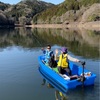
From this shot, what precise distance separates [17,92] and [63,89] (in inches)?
102

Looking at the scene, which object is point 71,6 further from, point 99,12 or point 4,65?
point 4,65

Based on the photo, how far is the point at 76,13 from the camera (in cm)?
11150

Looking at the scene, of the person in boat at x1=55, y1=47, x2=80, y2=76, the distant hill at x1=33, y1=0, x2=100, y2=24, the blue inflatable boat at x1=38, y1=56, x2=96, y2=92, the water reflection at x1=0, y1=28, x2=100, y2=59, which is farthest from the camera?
the distant hill at x1=33, y1=0, x2=100, y2=24

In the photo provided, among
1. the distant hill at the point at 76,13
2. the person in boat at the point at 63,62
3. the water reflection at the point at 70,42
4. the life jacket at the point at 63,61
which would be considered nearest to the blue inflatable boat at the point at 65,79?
the person in boat at the point at 63,62

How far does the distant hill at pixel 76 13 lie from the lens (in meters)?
93.2

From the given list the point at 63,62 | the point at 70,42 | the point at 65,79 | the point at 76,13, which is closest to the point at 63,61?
the point at 63,62

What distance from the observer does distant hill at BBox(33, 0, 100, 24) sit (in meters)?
93.2

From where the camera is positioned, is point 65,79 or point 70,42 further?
point 70,42

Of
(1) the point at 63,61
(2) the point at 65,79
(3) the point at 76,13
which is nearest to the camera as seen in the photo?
(2) the point at 65,79

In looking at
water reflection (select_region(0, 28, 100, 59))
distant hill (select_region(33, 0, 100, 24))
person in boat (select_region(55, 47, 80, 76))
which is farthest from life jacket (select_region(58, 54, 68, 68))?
distant hill (select_region(33, 0, 100, 24))

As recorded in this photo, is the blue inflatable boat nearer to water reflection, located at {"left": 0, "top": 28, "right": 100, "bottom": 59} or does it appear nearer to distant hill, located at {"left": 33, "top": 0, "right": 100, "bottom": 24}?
water reflection, located at {"left": 0, "top": 28, "right": 100, "bottom": 59}

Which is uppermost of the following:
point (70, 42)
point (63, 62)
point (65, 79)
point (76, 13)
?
point (76, 13)

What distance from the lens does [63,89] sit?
1441cm

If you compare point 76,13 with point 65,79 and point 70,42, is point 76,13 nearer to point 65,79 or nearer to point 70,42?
point 70,42
